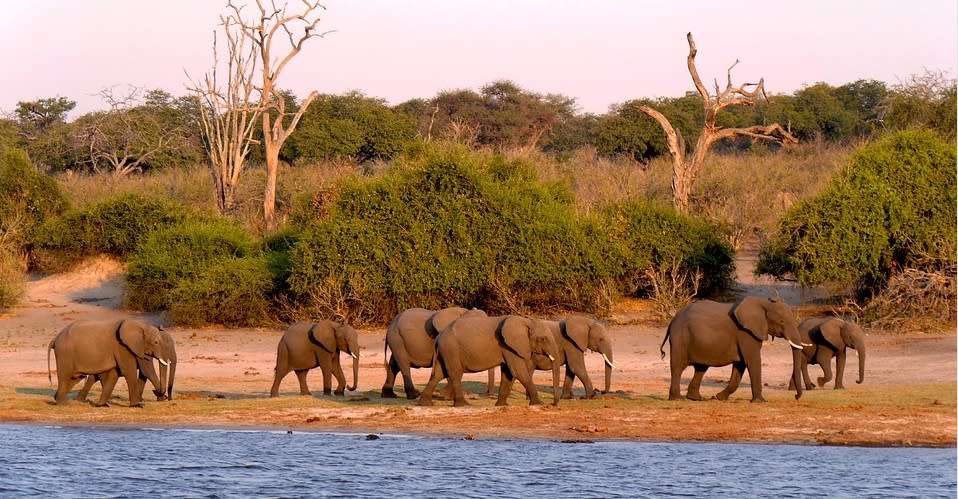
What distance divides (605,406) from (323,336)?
12.9ft

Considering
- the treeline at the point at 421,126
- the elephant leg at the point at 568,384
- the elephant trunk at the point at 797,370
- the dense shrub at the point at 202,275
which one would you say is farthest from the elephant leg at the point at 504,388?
the treeline at the point at 421,126

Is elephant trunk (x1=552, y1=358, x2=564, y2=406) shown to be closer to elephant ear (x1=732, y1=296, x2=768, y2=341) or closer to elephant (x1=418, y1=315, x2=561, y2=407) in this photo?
elephant (x1=418, y1=315, x2=561, y2=407)

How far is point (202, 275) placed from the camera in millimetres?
27656

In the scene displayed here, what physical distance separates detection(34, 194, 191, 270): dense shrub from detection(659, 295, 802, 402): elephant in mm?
18518

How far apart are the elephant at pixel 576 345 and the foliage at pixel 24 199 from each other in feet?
66.3

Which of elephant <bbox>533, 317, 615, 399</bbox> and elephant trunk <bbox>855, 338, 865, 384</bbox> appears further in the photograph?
elephant trunk <bbox>855, 338, 865, 384</bbox>

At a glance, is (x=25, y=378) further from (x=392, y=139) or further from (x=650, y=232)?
(x=392, y=139)

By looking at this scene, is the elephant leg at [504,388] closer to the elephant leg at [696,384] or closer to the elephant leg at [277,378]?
the elephant leg at [696,384]

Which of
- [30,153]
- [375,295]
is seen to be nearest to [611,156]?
[30,153]

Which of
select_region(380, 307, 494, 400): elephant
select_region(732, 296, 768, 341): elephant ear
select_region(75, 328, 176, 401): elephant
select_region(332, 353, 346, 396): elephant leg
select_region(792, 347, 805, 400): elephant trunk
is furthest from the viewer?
select_region(332, 353, 346, 396): elephant leg

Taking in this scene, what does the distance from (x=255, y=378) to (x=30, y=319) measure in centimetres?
1002

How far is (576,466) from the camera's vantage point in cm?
1377

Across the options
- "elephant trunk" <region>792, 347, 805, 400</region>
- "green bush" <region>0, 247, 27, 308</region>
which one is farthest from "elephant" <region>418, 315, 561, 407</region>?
"green bush" <region>0, 247, 27, 308</region>

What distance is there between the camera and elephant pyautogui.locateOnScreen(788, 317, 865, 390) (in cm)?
1792
